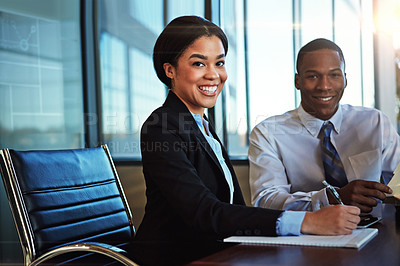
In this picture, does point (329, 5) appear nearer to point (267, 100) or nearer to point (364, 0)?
point (364, 0)

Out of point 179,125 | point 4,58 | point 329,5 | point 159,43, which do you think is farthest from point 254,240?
point 4,58

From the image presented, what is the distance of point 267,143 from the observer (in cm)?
218

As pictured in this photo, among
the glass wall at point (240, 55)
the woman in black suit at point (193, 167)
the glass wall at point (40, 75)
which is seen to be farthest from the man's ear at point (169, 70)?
the glass wall at point (40, 75)

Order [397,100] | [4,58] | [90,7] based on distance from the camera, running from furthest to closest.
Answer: [90,7]
[4,58]
[397,100]

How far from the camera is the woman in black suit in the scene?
3.77 feet

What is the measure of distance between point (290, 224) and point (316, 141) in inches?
44.6

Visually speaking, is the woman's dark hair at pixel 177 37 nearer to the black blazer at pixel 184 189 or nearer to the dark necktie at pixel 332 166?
the black blazer at pixel 184 189

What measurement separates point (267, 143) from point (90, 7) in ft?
7.57

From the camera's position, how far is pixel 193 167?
1334mm

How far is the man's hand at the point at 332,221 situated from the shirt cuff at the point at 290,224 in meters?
0.01

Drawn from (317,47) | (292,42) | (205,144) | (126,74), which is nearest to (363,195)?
(205,144)

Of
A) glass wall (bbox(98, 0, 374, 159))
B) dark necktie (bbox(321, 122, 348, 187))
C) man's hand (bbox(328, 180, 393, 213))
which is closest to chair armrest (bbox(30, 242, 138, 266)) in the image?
man's hand (bbox(328, 180, 393, 213))

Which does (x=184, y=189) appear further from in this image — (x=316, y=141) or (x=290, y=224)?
(x=316, y=141)

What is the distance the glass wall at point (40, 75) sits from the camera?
3.40m
